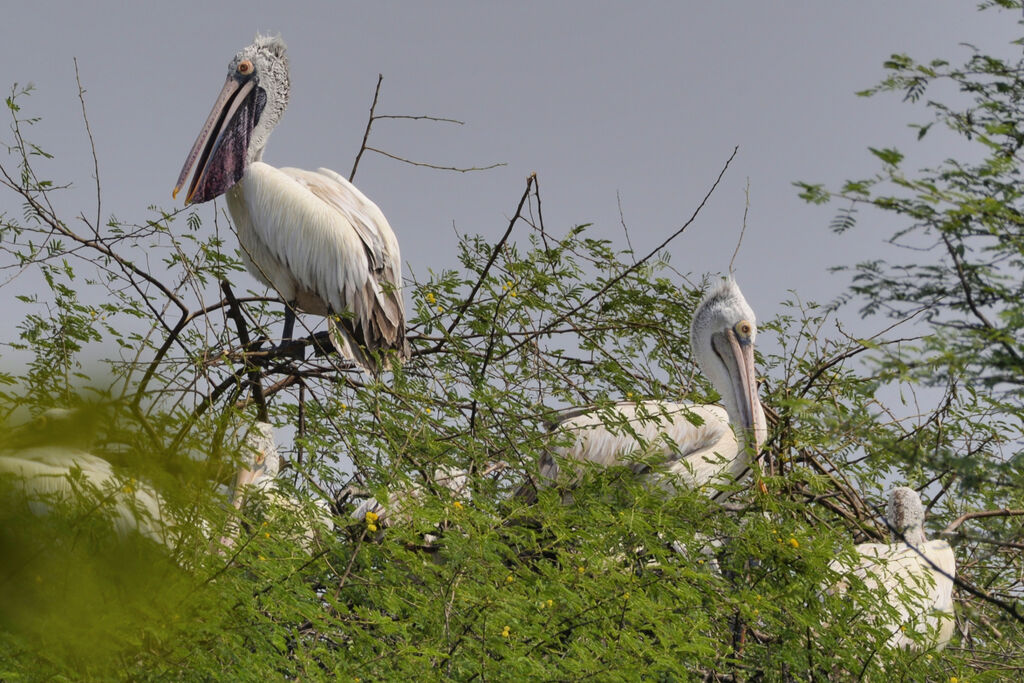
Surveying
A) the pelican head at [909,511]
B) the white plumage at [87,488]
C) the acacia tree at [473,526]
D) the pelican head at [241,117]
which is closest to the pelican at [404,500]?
the acacia tree at [473,526]

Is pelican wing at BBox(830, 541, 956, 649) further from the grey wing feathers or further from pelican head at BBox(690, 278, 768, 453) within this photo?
the grey wing feathers

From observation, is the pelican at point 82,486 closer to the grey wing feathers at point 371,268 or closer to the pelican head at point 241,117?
the grey wing feathers at point 371,268


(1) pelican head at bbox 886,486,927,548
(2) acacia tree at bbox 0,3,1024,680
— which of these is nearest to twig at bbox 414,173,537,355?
(2) acacia tree at bbox 0,3,1024,680

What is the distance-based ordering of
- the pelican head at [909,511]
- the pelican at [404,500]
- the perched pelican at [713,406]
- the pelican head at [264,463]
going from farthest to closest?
the perched pelican at [713,406]
the pelican head at [909,511]
the pelican head at [264,463]
the pelican at [404,500]

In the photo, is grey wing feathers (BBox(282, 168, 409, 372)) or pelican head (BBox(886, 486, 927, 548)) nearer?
pelican head (BBox(886, 486, 927, 548))

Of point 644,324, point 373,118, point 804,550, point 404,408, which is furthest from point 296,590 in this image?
point 373,118

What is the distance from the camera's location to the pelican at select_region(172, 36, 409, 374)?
6.33 m

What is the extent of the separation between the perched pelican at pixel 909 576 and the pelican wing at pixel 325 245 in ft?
9.58

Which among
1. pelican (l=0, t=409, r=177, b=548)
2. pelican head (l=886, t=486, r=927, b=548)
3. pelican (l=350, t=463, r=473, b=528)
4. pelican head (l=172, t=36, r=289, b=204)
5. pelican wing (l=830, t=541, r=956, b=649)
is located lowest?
pelican (l=0, t=409, r=177, b=548)

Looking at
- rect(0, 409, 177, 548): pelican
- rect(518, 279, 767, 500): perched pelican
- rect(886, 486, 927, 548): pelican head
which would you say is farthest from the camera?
rect(518, 279, 767, 500): perched pelican

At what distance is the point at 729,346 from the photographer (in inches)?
230

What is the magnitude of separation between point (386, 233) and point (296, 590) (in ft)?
12.7

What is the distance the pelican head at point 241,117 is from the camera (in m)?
6.92

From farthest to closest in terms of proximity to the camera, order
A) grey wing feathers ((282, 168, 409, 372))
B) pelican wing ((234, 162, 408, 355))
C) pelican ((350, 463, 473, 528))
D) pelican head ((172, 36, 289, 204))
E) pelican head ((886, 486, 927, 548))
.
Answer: pelican head ((172, 36, 289, 204)), pelican wing ((234, 162, 408, 355)), grey wing feathers ((282, 168, 409, 372)), pelican head ((886, 486, 927, 548)), pelican ((350, 463, 473, 528))
